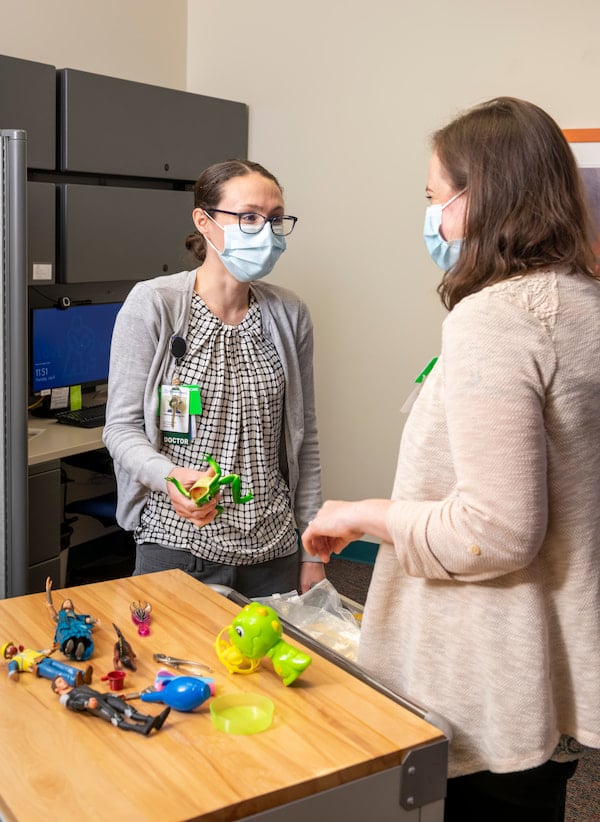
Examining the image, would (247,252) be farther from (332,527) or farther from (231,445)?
(332,527)

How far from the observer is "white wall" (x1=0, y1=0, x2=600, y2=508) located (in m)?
3.65

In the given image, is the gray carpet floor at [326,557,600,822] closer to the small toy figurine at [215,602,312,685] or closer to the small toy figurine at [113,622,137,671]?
the small toy figurine at [215,602,312,685]

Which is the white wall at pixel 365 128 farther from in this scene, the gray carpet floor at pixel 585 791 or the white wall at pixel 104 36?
the gray carpet floor at pixel 585 791

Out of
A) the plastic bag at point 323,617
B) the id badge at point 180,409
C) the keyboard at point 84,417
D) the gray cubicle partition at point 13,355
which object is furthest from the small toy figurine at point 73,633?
the keyboard at point 84,417

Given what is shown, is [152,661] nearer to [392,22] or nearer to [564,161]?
[564,161]

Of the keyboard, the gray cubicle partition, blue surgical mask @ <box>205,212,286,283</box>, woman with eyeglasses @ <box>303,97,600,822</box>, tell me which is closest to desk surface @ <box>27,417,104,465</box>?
the keyboard

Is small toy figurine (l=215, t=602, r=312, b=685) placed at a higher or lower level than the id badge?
lower

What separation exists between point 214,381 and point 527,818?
40.5 inches

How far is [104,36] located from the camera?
13.5 feet

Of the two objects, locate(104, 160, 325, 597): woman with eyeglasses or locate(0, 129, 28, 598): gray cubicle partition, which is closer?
locate(104, 160, 325, 597): woman with eyeglasses

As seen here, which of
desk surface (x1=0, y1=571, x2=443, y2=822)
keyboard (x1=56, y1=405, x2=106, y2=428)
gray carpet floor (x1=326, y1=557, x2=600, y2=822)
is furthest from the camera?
keyboard (x1=56, y1=405, x2=106, y2=428)

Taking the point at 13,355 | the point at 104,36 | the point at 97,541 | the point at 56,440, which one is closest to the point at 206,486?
the point at 13,355

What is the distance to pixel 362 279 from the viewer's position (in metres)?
4.12

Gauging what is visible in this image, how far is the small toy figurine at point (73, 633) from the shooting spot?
4.29ft
